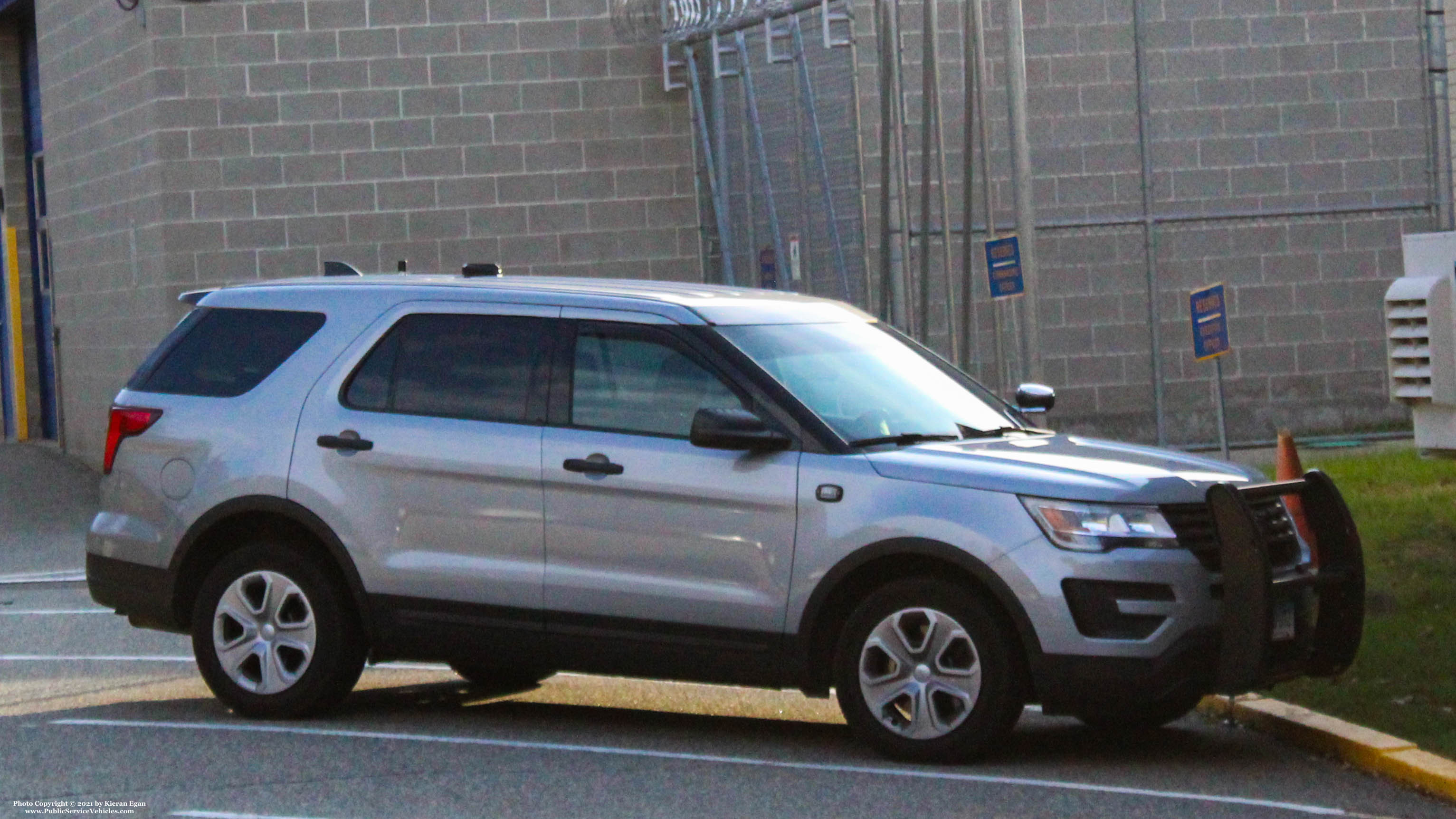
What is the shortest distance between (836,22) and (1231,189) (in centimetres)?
451

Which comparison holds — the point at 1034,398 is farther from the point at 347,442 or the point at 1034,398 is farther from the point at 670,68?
the point at 670,68

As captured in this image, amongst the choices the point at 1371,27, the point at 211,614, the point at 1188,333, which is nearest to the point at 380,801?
the point at 211,614

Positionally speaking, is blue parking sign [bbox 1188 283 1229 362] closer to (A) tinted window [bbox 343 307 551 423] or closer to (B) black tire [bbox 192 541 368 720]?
(A) tinted window [bbox 343 307 551 423]

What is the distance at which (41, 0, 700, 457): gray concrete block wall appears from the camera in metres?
17.9

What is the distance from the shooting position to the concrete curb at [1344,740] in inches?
267

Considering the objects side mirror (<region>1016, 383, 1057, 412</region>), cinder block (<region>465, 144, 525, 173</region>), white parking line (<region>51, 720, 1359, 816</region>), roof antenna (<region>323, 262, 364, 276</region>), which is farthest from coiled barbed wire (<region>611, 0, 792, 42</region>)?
white parking line (<region>51, 720, 1359, 816</region>)

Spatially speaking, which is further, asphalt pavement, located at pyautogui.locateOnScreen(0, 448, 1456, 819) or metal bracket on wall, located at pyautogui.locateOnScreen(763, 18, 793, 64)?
metal bracket on wall, located at pyautogui.locateOnScreen(763, 18, 793, 64)

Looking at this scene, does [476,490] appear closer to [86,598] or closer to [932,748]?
[932,748]

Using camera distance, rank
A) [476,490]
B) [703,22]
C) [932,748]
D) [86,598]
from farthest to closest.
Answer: [703,22], [86,598], [476,490], [932,748]

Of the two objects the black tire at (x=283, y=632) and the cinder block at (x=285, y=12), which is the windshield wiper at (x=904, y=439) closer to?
the black tire at (x=283, y=632)

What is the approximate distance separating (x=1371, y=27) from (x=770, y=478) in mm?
12900

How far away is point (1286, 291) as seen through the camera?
59.6 feet

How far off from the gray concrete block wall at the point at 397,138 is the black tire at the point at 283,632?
10039 millimetres

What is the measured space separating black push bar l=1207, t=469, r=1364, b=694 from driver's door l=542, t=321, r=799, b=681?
1503 millimetres
